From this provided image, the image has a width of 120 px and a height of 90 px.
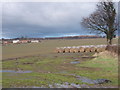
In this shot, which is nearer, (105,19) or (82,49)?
(105,19)

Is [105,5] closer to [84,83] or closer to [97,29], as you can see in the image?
[97,29]

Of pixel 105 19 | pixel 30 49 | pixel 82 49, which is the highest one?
pixel 105 19

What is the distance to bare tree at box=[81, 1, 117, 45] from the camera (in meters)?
45.5

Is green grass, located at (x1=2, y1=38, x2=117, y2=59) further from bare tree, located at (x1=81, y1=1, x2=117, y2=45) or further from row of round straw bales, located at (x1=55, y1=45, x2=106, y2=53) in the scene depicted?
bare tree, located at (x1=81, y1=1, x2=117, y2=45)

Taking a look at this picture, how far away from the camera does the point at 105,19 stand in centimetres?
4631

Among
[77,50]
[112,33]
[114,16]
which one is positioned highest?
[114,16]

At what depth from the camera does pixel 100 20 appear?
46.6 metres

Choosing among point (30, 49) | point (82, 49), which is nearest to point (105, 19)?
A: point (82, 49)

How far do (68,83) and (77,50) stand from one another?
123 ft

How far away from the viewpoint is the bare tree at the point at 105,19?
45.5m

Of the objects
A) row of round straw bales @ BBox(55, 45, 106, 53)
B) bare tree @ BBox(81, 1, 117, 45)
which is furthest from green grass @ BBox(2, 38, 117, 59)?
bare tree @ BBox(81, 1, 117, 45)

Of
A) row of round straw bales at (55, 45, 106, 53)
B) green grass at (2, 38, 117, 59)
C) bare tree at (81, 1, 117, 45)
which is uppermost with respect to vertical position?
bare tree at (81, 1, 117, 45)

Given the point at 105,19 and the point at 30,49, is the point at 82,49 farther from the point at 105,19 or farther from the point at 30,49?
the point at 30,49

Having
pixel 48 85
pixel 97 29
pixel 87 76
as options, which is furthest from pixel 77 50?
pixel 48 85
